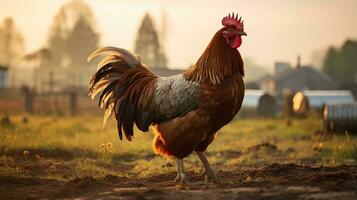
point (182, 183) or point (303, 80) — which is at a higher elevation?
point (303, 80)

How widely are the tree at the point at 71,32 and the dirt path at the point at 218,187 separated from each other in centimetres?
5460

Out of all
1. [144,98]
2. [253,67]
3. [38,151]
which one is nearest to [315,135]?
[38,151]

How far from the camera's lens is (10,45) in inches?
2469

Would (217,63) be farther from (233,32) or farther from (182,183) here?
(182,183)

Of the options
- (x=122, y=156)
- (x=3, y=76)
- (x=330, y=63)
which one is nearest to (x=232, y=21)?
(x=122, y=156)

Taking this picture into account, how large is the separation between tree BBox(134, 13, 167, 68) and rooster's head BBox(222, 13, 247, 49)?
35.4 metres

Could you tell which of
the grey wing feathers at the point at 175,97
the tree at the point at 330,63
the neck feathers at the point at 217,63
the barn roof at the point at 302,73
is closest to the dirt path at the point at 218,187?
the grey wing feathers at the point at 175,97

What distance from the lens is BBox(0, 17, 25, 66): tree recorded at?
5716cm

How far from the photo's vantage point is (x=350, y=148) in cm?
1103

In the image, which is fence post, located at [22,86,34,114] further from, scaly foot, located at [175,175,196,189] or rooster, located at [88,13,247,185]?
scaly foot, located at [175,175,196,189]

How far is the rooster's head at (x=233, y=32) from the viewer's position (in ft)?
22.9

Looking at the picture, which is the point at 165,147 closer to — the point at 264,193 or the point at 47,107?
the point at 264,193

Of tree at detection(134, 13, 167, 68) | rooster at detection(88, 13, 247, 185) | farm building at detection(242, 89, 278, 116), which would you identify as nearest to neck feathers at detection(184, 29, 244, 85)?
rooster at detection(88, 13, 247, 185)

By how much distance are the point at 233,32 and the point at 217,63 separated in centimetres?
49
